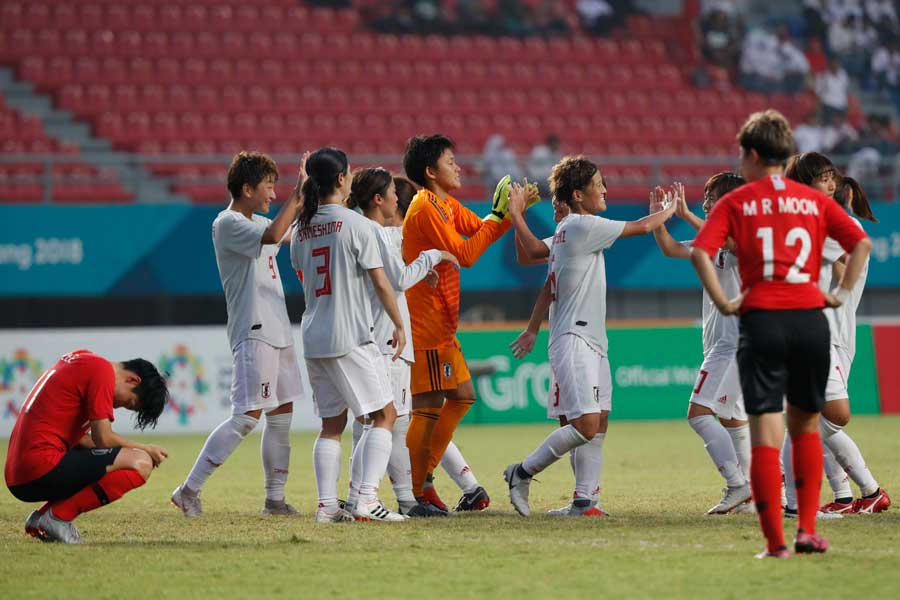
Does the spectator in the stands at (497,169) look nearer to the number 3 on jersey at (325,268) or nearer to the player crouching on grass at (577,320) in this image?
the player crouching on grass at (577,320)

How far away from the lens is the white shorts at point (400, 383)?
302 inches

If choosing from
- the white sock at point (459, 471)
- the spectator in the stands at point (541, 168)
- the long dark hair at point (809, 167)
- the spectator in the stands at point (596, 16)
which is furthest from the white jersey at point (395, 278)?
the spectator in the stands at point (596, 16)

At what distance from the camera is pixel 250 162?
786 cm

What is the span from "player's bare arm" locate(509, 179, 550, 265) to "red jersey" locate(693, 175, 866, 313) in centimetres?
205

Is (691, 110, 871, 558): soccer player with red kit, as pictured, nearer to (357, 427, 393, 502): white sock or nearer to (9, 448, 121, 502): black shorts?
(357, 427, 393, 502): white sock

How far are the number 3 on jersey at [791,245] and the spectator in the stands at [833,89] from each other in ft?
60.8

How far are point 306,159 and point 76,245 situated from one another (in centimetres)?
1049

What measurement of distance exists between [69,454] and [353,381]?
1.52 m

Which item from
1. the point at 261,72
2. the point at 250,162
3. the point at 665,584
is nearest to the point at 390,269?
the point at 250,162

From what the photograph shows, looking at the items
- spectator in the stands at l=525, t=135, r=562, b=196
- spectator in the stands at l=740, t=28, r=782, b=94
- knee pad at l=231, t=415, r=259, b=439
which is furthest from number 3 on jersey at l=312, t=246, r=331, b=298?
spectator in the stands at l=740, t=28, r=782, b=94

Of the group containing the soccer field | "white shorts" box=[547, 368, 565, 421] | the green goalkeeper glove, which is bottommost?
the soccer field

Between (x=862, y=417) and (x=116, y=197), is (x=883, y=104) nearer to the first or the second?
(x=862, y=417)

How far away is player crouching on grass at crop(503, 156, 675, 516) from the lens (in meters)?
7.38

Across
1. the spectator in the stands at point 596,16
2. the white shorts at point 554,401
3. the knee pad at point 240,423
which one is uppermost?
the spectator in the stands at point 596,16
